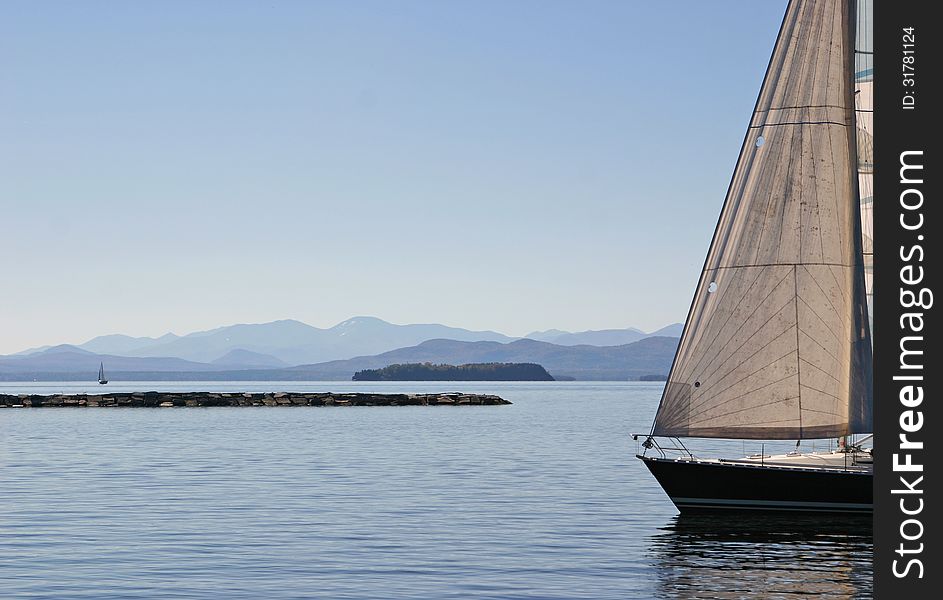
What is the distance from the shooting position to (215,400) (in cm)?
15575

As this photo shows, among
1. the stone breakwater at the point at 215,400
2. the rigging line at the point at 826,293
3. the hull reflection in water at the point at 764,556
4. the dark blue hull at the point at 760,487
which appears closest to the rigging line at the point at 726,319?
the rigging line at the point at 826,293

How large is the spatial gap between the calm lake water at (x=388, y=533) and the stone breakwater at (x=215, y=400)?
89686mm

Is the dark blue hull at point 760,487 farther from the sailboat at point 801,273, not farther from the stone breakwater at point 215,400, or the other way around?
the stone breakwater at point 215,400

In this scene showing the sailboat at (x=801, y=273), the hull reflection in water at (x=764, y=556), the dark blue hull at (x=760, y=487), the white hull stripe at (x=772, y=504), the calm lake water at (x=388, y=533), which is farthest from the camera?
the white hull stripe at (x=772, y=504)

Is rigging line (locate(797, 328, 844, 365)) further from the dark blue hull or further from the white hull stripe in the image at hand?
the white hull stripe

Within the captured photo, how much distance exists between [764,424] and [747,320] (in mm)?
2688

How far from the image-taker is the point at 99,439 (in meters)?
80.5

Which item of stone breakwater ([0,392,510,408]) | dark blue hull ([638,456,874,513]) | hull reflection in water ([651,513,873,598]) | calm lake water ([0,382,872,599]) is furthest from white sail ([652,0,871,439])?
stone breakwater ([0,392,510,408])

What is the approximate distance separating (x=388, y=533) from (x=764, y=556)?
388 inches

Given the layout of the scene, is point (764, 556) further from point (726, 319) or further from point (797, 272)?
point (797, 272)

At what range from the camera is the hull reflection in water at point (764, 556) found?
2512cm

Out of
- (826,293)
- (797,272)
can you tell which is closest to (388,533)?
(797,272)
